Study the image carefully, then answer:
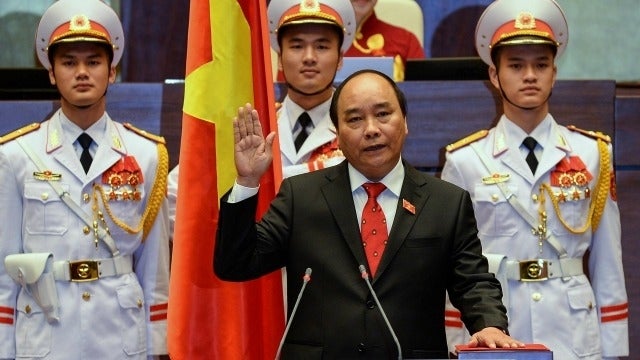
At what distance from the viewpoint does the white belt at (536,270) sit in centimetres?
381

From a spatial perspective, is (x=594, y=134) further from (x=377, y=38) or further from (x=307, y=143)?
(x=377, y=38)

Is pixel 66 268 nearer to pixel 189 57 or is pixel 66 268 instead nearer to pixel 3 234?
pixel 3 234

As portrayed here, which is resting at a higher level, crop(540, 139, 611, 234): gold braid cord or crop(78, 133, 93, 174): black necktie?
crop(78, 133, 93, 174): black necktie

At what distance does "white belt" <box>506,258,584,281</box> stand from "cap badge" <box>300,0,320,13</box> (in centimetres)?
102

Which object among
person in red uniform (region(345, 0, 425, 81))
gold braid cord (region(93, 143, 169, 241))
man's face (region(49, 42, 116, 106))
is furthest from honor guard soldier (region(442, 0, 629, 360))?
person in red uniform (region(345, 0, 425, 81))

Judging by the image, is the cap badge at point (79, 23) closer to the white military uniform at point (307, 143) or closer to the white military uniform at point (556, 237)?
the white military uniform at point (307, 143)

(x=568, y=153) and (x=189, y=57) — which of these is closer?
(x=189, y=57)

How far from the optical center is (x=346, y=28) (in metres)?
4.13

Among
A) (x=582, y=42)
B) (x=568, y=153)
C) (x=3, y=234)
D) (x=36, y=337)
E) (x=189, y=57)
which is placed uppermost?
(x=582, y=42)

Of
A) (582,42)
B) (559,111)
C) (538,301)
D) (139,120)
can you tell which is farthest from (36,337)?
(582,42)

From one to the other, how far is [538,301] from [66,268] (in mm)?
1447

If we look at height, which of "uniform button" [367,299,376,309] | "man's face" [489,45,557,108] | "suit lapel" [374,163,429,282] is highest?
"man's face" [489,45,557,108]

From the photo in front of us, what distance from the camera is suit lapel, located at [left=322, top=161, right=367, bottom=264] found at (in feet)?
9.11

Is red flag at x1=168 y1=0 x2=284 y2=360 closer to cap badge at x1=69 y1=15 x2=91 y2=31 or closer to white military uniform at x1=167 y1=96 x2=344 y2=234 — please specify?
white military uniform at x1=167 y1=96 x2=344 y2=234
